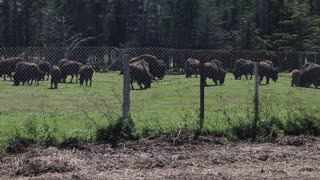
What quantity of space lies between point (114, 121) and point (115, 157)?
174cm

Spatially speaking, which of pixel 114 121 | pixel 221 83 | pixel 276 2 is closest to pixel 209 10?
pixel 276 2

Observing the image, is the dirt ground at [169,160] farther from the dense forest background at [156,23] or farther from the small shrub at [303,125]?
the dense forest background at [156,23]

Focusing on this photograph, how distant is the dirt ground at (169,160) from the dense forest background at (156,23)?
182ft

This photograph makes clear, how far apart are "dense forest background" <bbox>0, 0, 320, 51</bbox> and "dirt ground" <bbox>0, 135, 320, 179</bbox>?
55.5 meters

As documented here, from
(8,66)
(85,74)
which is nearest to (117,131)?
(85,74)

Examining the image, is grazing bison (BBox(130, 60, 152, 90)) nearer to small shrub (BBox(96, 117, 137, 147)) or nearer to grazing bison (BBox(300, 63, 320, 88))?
grazing bison (BBox(300, 63, 320, 88))

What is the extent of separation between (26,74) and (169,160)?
26763 millimetres

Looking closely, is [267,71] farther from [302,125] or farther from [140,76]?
[302,125]

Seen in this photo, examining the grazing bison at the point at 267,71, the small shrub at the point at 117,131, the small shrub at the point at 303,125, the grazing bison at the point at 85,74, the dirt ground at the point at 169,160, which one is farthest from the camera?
the grazing bison at the point at 267,71

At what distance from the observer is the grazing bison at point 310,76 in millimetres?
32478

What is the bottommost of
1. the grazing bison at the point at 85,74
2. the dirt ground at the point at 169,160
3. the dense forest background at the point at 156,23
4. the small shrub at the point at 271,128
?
the dirt ground at the point at 169,160

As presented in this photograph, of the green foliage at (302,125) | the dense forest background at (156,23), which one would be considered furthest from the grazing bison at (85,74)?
the dense forest background at (156,23)

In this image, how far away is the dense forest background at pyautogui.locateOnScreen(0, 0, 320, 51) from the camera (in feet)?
229

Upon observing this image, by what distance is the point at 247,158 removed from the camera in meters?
10.3
